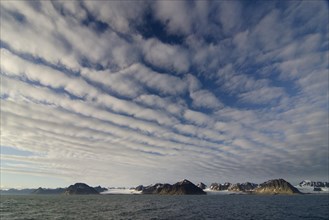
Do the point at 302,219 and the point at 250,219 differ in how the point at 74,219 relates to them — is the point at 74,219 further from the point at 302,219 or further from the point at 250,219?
the point at 302,219

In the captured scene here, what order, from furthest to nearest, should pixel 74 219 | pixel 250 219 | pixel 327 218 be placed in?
pixel 327 218 < pixel 250 219 < pixel 74 219

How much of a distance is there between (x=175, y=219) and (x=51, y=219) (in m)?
42.3

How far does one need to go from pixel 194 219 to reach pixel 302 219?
4195 centimetres

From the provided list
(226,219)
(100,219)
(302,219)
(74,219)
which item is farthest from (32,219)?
(302,219)

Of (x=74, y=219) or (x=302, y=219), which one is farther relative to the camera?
(x=302, y=219)

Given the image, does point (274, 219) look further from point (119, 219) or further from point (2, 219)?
point (2, 219)

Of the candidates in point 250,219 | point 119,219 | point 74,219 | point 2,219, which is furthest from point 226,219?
point 2,219

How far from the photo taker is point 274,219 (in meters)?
89.7

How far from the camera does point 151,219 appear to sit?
84188mm

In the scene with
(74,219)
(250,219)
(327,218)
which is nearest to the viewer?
(74,219)

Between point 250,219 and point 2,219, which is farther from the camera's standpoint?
point 250,219

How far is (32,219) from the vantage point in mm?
82375

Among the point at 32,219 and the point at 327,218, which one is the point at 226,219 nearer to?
the point at 327,218

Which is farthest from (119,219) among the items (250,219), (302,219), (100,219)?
(302,219)
